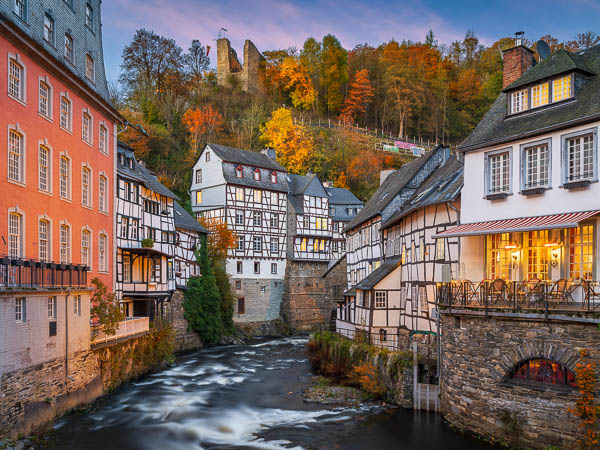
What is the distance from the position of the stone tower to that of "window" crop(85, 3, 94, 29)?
44.0 meters

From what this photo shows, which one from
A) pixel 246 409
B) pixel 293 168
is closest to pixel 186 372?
pixel 246 409

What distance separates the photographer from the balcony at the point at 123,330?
19.6 meters

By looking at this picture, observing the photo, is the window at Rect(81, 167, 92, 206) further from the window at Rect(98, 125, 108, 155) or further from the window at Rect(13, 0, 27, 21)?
the window at Rect(13, 0, 27, 21)

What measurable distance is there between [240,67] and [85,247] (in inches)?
2105

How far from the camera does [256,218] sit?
42.6 meters

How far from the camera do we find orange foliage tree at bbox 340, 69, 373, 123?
6612 cm

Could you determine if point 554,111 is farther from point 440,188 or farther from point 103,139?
point 103,139

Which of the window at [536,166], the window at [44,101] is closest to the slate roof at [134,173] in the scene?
the window at [44,101]

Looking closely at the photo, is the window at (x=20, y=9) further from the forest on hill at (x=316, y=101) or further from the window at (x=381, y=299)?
the forest on hill at (x=316, y=101)

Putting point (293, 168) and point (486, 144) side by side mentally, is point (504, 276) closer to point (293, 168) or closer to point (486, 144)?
point (486, 144)

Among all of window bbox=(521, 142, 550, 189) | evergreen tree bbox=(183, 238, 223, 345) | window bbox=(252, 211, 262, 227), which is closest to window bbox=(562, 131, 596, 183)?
window bbox=(521, 142, 550, 189)

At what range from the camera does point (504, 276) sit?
16625mm

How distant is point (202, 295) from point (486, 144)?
22367 millimetres

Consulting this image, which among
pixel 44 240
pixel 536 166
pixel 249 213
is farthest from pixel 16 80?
pixel 249 213
